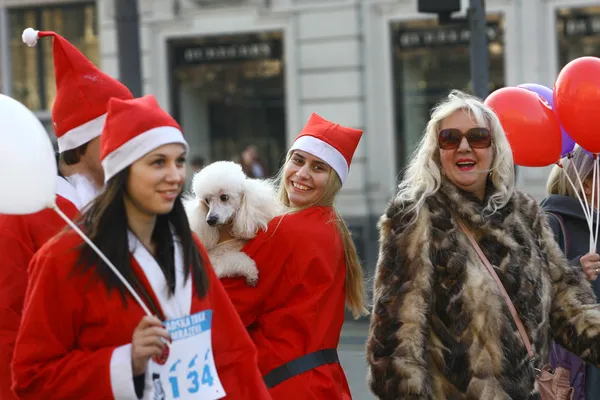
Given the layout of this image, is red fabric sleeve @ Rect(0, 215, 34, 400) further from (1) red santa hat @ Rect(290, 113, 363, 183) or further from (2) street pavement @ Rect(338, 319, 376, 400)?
(2) street pavement @ Rect(338, 319, 376, 400)

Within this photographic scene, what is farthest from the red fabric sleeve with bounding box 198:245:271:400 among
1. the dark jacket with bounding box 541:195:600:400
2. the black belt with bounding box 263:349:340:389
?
the dark jacket with bounding box 541:195:600:400

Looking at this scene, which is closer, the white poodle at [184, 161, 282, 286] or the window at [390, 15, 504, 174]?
the white poodle at [184, 161, 282, 286]

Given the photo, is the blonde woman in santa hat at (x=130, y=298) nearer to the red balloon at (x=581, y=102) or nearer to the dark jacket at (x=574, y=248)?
the dark jacket at (x=574, y=248)

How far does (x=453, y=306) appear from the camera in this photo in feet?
13.4

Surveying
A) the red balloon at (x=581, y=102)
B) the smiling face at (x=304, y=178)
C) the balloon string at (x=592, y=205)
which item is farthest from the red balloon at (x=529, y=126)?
the smiling face at (x=304, y=178)

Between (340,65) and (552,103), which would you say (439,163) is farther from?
(340,65)

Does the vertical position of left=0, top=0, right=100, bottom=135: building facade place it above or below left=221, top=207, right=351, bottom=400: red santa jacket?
above

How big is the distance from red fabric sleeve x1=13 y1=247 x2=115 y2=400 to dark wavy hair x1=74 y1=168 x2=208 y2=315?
77 mm

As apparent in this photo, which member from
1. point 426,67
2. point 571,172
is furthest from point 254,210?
point 426,67

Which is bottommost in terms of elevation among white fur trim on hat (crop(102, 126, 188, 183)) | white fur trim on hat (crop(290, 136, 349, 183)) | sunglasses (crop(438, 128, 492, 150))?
white fur trim on hat (crop(290, 136, 349, 183))

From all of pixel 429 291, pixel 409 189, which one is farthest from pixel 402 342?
pixel 409 189

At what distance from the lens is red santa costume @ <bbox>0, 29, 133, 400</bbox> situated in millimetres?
3529

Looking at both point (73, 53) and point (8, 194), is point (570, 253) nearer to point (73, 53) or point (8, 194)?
point (73, 53)

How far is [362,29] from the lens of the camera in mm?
17141
